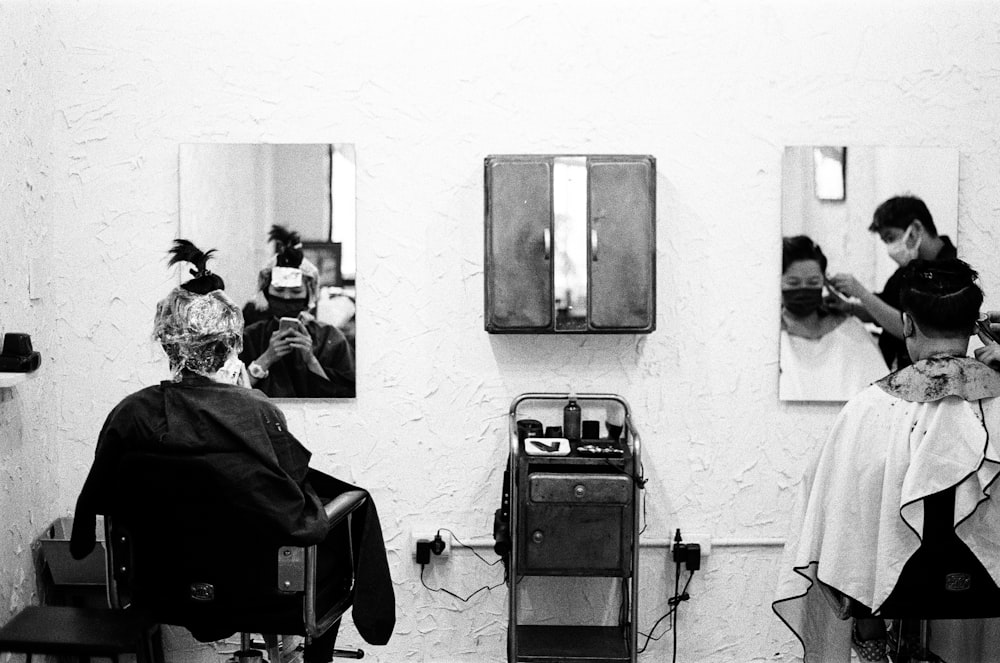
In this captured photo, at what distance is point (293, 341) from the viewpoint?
3.35m

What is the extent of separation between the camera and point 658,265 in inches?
132

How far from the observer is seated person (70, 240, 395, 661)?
7.48 feet

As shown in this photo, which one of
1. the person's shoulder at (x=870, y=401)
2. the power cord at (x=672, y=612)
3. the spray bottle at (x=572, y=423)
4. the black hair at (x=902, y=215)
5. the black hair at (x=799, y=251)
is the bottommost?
the power cord at (x=672, y=612)

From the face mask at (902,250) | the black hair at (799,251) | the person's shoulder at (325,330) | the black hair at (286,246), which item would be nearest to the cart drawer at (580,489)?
the person's shoulder at (325,330)

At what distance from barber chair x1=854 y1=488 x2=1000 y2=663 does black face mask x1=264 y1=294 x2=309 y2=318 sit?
1943 millimetres

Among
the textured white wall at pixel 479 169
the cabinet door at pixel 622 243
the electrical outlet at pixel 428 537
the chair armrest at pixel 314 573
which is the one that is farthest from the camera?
the electrical outlet at pixel 428 537

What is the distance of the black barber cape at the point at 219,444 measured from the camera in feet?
7.48

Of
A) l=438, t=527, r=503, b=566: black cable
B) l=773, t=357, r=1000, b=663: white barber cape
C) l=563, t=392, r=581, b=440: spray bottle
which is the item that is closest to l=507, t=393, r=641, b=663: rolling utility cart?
l=563, t=392, r=581, b=440: spray bottle

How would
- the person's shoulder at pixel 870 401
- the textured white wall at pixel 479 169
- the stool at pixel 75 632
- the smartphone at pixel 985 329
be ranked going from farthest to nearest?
1. the textured white wall at pixel 479 169
2. the smartphone at pixel 985 329
3. the person's shoulder at pixel 870 401
4. the stool at pixel 75 632

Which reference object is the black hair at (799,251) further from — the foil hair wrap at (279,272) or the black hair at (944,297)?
the foil hair wrap at (279,272)

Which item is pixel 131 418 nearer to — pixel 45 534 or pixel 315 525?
pixel 315 525

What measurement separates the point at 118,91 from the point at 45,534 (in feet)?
4.69

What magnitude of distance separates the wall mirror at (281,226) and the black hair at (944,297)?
5.65 ft

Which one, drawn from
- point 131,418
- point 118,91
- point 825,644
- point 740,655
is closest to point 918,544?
point 825,644
